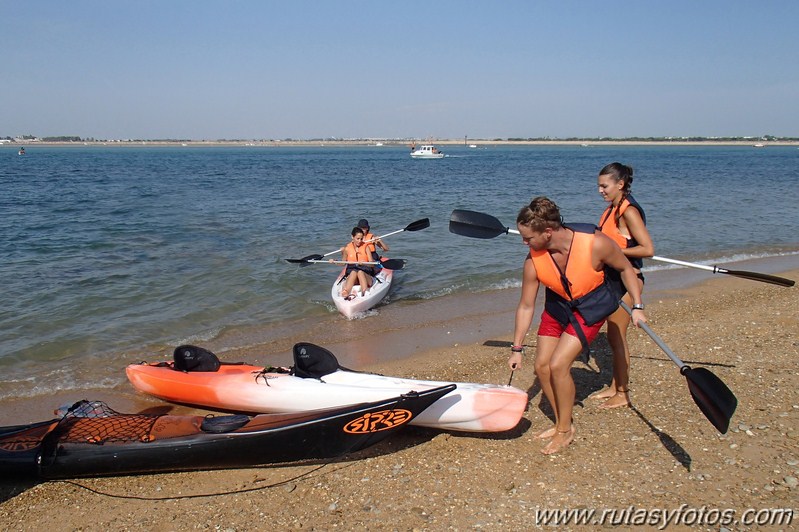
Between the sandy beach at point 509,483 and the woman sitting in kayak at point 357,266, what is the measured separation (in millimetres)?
4510

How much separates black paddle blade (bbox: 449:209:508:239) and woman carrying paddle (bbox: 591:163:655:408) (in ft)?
3.38

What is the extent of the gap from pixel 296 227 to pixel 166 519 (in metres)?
13.7

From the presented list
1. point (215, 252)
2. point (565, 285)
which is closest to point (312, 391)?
point (565, 285)

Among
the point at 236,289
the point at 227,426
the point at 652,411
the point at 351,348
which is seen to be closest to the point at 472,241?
the point at 236,289

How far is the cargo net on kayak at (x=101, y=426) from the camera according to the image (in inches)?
171

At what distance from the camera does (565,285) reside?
3.84 m

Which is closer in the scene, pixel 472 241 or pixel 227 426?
pixel 227 426

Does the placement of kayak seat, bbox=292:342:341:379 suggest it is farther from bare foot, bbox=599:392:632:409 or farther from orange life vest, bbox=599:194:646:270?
orange life vest, bbox=599:194:646:270

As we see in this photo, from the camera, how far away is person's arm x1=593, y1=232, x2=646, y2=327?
147 inches

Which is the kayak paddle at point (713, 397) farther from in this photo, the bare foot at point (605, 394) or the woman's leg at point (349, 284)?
the woman's leg at point (349, 284)

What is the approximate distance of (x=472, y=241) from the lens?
14289mm

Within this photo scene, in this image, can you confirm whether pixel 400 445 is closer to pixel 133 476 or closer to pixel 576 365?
pixel 133 476

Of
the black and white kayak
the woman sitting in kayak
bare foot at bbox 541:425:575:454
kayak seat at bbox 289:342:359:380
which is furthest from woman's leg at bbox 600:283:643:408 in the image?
the woman sitting in kayak

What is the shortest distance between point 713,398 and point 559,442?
3.59 feet
